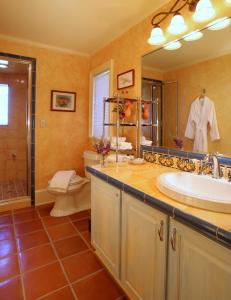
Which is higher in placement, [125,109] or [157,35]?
[157,35]

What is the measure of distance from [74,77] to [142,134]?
161 centimetres

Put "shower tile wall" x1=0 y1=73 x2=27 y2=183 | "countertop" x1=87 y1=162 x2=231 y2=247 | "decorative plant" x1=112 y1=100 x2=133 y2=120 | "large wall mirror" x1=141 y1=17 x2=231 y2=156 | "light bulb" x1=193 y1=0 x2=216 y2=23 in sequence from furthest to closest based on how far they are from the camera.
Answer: "shower tile wall" x1=0 y1=73 x2=27 y2=183
"decorative plant" x1=112 y1=100 x2=133 y2=120
"large wall mirror" x1=141 y1=17 x2=231 y2=156
"light bulb" x1=193 y1=0 x2=216 y2=23
"countertop" x1=87 y1=162 x2=231 y2=247

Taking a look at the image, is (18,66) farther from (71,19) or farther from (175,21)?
(175,21)

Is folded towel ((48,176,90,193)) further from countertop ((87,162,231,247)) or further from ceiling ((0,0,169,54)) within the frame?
ceiling ((0,0,169,54))

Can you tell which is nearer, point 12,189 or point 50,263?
point 50,263

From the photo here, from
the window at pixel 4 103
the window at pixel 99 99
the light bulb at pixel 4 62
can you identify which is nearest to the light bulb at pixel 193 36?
A: the window at pixel 99 99

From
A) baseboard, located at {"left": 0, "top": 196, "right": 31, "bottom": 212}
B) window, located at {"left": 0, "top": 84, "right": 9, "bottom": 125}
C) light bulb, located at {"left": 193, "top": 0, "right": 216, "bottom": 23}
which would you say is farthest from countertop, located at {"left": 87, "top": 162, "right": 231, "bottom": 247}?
window, located at {"left": 0, "top": 84, "right": 9, "bottom": 125}

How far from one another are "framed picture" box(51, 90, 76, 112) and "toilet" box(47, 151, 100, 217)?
32.3 inches

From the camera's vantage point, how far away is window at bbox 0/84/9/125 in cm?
350

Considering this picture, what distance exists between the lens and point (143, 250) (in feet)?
3.61

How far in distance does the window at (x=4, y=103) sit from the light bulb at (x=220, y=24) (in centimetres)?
340

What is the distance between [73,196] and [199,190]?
182cm

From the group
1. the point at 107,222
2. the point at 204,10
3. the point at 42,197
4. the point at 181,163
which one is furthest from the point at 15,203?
the point at 204,10

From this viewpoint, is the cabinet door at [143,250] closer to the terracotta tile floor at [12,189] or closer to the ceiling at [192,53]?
the ceiling at [192,53]
